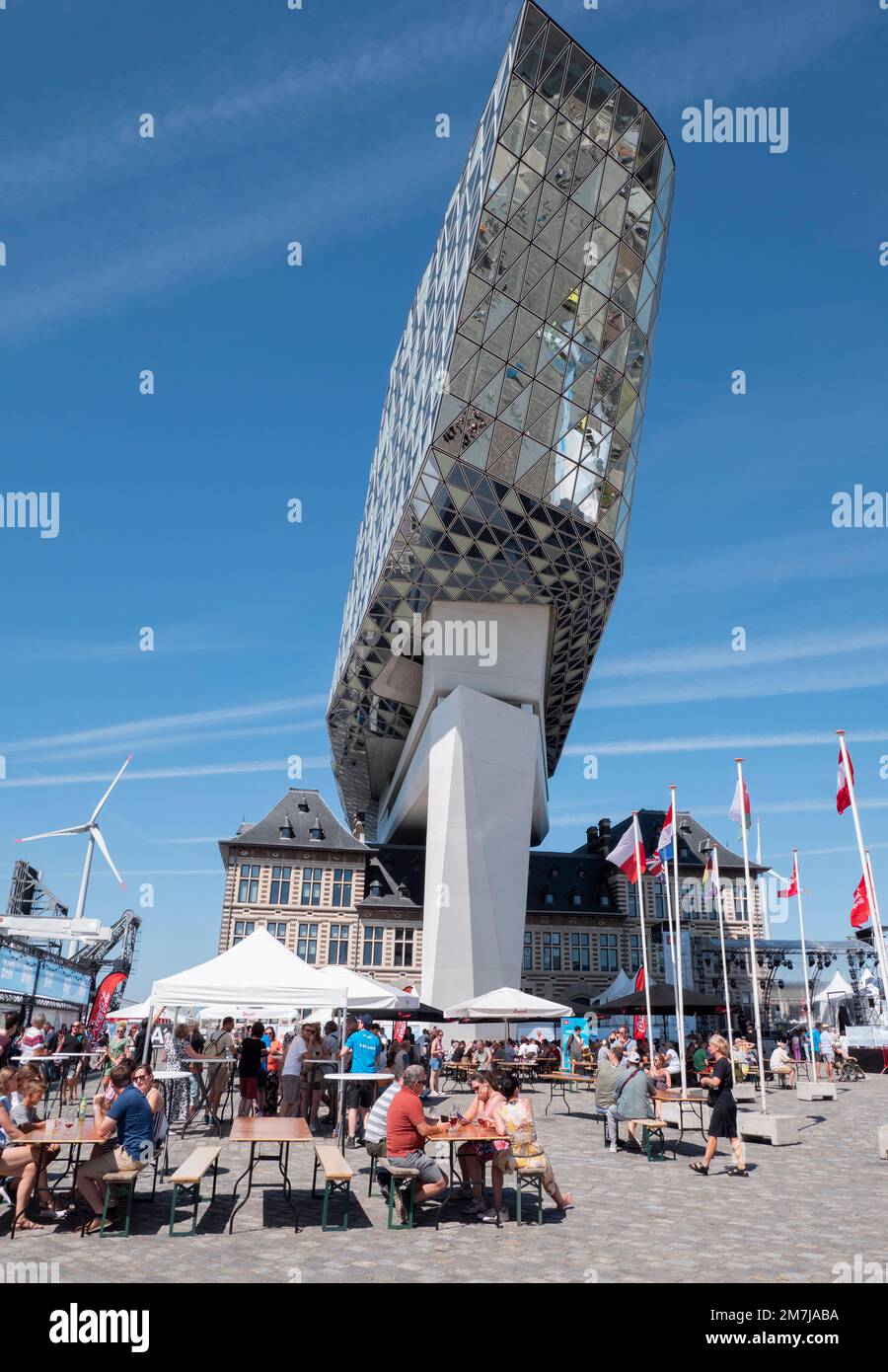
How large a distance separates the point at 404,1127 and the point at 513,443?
1375 inches

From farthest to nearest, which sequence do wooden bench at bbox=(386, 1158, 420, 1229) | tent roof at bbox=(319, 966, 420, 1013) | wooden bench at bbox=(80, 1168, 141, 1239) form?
1. tent roof at bbox=(319, 966, 420, 1013)
2. wooden bench at bbox=(386, 1158, 420, 1229)
3. wooden bench at bbox=(80, 1168, 141, 1239)

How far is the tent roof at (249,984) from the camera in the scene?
16.1m

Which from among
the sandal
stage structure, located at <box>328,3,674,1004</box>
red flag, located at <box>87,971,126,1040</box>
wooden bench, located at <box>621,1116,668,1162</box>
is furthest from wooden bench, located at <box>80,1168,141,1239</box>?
stage structure, located at <box>328,3,674,1004</box>

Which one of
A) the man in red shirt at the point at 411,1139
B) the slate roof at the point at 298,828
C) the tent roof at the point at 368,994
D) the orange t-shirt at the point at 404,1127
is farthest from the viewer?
the slate roof at the point at 298,828

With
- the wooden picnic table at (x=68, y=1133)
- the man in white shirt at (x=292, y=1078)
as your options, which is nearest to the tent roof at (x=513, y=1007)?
the man in white shirt at (x=292, y=1078)

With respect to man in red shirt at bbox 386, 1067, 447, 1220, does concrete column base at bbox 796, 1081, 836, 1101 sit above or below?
below

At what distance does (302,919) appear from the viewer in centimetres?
5812

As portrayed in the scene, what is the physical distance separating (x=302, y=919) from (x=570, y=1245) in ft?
167

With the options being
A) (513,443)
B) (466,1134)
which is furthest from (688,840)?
(466,1134)

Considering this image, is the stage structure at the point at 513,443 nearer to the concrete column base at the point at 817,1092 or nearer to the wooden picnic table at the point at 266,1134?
the concrete column base at the point at 817,1092

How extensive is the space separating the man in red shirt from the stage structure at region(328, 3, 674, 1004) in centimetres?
3114

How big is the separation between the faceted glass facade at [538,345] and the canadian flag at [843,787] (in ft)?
80.3

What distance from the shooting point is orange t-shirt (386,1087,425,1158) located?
33.4 ft

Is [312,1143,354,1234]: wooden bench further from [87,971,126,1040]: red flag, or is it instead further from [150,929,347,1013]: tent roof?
[87,971,126,1040]: red flag
